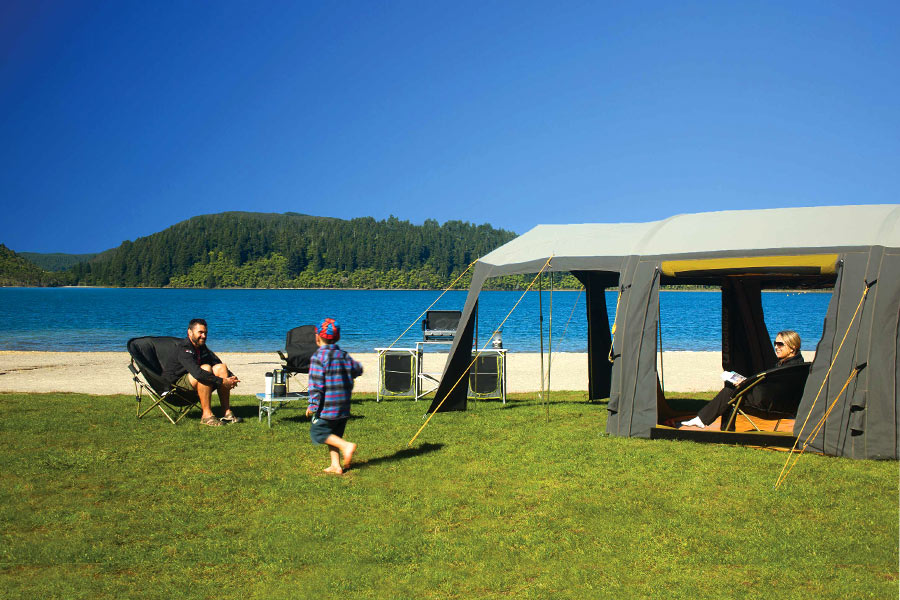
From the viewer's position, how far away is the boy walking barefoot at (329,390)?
588 centimetres

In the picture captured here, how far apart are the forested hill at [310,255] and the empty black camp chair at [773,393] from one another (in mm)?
110213

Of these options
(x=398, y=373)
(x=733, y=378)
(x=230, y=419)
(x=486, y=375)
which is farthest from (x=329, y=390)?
(x=486, y=375)

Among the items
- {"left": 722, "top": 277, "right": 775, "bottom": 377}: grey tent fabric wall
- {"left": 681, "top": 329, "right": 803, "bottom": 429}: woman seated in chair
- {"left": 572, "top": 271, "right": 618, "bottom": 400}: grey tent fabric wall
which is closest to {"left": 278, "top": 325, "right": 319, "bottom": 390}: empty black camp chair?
{"left": 572, "top": 271, "right": 618, "bottom": 400}: grey tent fabric wall

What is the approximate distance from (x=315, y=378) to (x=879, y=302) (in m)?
5.07

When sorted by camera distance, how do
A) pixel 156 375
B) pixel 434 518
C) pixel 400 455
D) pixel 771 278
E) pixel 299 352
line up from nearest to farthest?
pixel 434 518, pixel 400 455, pixel 156 375, pixel 299 352, pixel 771 278

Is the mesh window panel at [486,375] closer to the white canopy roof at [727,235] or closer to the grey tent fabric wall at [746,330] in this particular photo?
the white canopy roof at [727,235]

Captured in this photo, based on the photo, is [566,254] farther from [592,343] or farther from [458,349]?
[592,343]

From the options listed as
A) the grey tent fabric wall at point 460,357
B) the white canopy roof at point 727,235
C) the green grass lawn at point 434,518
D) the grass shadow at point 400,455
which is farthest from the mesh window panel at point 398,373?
the grass shadow at point 400,455

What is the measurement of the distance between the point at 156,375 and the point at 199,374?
0.59 meters

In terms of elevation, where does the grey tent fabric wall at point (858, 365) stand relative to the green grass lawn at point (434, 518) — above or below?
above

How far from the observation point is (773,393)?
760 centimetres

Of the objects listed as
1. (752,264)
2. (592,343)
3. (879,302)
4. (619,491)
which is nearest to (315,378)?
(619,491)

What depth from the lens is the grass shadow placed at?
624 centimetres

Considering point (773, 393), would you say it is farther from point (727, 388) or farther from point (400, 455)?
point (400, 455)
